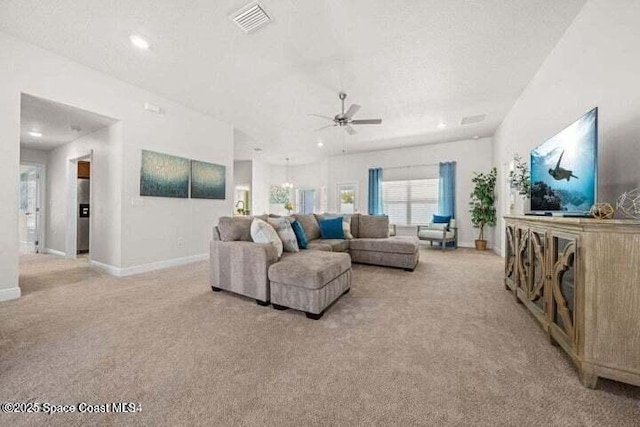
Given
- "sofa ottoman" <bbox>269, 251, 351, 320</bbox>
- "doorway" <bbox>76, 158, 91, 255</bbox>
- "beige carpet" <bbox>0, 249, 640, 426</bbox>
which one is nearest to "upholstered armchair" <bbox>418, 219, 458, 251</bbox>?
"beige carpet" <bbox>0, 249, 640, 426</bbox>

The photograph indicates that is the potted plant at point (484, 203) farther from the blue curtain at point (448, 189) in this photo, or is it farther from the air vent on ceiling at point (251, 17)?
the air vent on ceiling at point (251, 17)

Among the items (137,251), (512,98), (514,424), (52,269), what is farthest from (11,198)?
(512,98)

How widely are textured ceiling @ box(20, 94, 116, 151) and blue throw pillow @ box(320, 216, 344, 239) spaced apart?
137 inches

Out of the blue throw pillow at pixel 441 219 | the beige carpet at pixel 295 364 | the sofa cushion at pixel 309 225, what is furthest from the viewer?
the blue throw pillow at pixel 441 219

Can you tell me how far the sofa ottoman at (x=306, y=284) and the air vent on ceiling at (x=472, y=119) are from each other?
4.22 m

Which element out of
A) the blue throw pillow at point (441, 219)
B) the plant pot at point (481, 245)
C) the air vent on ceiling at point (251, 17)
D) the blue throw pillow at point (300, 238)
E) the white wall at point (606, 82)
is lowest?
the plant pot at point (481, 245)

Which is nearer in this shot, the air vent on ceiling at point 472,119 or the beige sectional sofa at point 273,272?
the beige sectional sofa at point 273,272

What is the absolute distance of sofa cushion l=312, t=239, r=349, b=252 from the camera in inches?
144

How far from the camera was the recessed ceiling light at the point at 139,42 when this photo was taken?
7.97ft

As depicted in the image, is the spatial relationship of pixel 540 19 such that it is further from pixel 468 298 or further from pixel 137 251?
pixel 137 251

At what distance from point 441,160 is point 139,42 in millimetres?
6488

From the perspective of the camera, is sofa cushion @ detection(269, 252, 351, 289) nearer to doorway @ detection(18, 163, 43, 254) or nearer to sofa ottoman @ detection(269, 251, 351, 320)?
sofa ottoman @ detection(269, 251, 351, 320)

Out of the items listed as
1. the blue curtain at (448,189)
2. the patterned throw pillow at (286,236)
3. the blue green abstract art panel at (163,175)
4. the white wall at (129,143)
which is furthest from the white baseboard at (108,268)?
the blue curtain at (448,189)

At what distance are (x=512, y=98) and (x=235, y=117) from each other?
474cm
